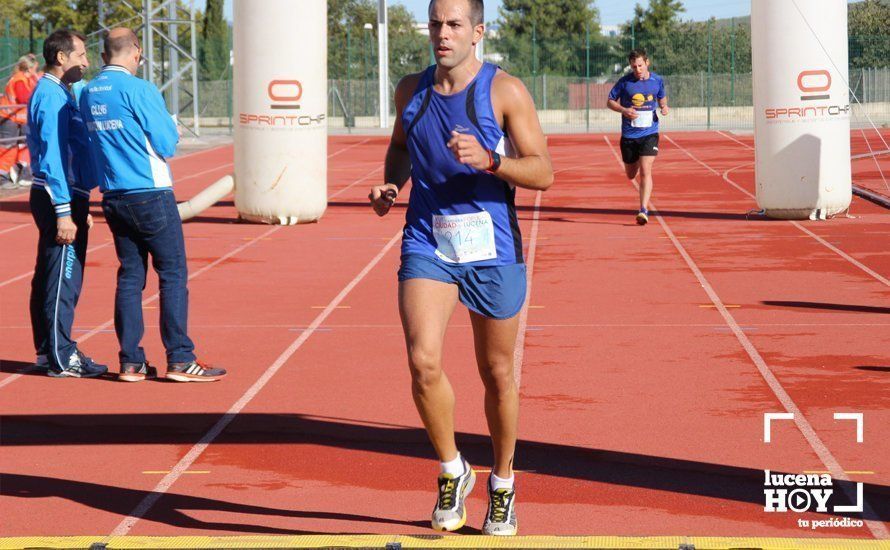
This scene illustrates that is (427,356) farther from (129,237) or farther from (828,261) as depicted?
(828,261)

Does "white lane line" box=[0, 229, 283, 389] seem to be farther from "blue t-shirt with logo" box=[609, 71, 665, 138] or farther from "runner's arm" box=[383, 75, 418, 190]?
"blue t-shirt with logo" box=[609, 71, 665, 138]

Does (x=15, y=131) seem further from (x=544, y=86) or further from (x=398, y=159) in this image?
(x=544, y=86)

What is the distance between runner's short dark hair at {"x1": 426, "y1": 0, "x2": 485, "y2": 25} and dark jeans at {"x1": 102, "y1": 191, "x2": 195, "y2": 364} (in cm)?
338

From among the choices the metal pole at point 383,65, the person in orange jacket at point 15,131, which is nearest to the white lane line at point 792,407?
the person in orange jacket at point 15,131

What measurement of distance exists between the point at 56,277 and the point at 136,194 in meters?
0.93

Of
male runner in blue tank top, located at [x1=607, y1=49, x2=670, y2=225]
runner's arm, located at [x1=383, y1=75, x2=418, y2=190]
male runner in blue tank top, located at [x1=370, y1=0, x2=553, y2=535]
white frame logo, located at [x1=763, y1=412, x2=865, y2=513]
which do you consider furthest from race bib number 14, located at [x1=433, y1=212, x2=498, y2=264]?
male runner in blue tank top, located at [x1=607, y1=49, x2=670, y2=225]

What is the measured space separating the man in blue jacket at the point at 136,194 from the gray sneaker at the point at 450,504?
319 centimetres

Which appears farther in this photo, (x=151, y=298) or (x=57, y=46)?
(x=151, y=298)

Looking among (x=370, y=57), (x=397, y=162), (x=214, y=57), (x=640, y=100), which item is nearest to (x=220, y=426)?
(x=397, y=162)

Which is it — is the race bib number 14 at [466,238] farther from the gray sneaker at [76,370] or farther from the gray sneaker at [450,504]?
the gray sneaker at [76,370]

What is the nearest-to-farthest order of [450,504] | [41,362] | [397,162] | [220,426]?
1. [450,504]
2. [397,162]
3. [220,426]
4. [41,362]

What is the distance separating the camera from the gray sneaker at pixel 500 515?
518cm

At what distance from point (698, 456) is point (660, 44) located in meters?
44.0

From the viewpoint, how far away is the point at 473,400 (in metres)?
7.60
